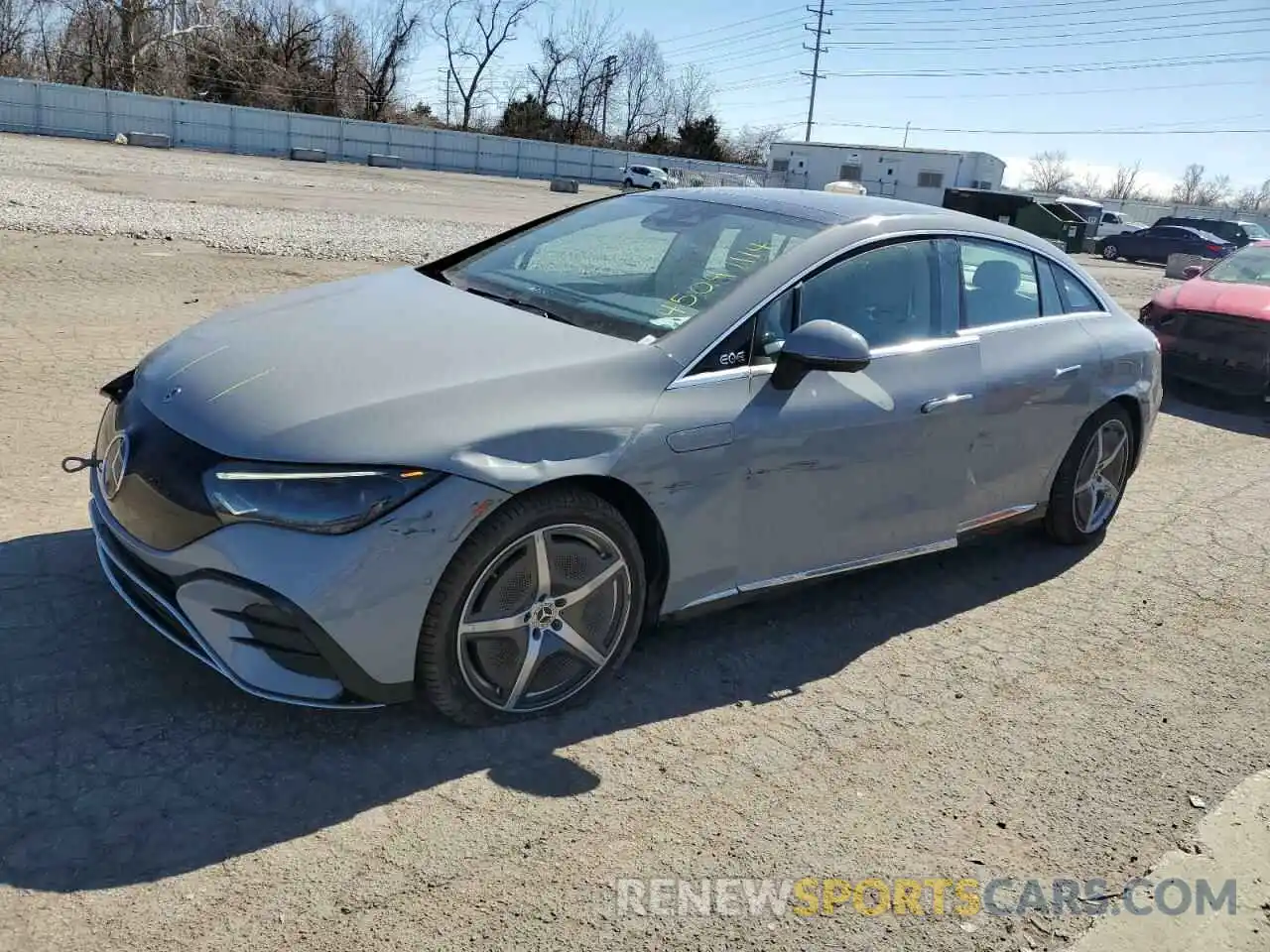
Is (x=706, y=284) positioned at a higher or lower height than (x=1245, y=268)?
lower

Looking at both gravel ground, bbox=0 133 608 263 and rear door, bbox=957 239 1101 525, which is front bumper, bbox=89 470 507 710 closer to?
rear door, bbox=957 239 1101 525

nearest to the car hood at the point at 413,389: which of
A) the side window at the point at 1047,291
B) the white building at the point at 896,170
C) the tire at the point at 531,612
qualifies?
the tire at the point at 531,612

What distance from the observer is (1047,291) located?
497 centimetres

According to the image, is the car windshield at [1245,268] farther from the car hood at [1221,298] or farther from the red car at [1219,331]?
the car hood at [1221,298]

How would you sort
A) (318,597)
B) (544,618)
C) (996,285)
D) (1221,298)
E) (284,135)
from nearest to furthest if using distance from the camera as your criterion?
(318,597) < (544,618) < (996,285) < (1221,298) < (284,135)

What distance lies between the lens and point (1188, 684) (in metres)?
4.05

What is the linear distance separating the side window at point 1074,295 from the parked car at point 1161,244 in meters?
32.3

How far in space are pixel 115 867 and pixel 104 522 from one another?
116cm

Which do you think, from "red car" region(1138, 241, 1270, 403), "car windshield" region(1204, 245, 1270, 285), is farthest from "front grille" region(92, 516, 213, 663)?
"car windshield" region(1204, 245, 1270, 285)

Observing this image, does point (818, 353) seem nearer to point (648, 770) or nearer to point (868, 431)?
point (868, 431)

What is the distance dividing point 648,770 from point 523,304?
5.63 feet

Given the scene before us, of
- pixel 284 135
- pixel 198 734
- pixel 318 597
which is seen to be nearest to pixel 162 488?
pixel 318 597

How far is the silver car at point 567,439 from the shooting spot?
279cm

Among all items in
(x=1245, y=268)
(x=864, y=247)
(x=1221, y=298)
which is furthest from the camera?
(x=1245, y=268)
